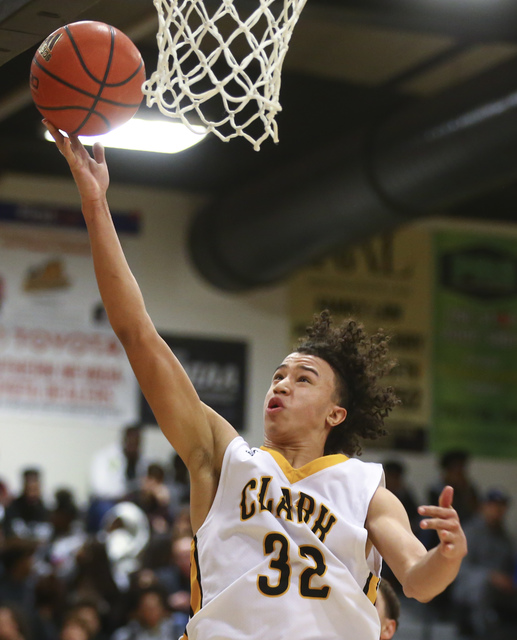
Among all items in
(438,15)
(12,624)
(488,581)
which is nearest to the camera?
(12,624)

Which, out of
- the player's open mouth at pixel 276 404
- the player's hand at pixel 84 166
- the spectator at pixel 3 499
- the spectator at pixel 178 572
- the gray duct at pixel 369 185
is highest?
the gray duct at pixel 369 185

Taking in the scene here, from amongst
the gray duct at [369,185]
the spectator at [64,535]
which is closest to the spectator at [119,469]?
the spectator at [64,535]

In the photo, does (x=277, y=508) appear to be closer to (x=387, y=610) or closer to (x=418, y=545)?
(x=418, y=545)

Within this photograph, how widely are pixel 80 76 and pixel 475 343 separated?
9.90 m

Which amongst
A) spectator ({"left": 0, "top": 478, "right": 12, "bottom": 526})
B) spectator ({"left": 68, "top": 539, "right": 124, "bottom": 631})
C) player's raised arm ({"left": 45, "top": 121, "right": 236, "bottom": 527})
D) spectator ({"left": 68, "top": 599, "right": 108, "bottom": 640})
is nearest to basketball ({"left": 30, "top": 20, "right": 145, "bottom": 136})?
player's raised arm ({"left": 45, "top": 121, "right": 236, "bottom": 527})

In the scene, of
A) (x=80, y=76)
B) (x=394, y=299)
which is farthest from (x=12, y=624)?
(x=394, y=299)

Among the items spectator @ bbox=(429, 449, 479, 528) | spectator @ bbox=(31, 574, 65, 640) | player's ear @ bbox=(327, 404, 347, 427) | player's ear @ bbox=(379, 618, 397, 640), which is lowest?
spectator @ bbox=(31, 574, 65, 640)

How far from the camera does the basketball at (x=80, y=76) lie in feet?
9.11

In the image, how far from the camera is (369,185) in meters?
8.30

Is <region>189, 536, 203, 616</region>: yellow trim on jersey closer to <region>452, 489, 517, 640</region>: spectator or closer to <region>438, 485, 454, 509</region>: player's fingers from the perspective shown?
<region>438, 485, 454, 509</region>: player's fingers

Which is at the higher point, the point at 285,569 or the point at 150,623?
the point at 285,569

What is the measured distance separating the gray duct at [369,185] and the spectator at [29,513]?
289 cm

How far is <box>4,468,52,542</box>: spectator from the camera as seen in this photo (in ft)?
28.9

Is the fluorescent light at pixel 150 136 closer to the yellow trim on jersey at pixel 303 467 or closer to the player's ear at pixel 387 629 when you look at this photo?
the player's ear at pixel 387 629
